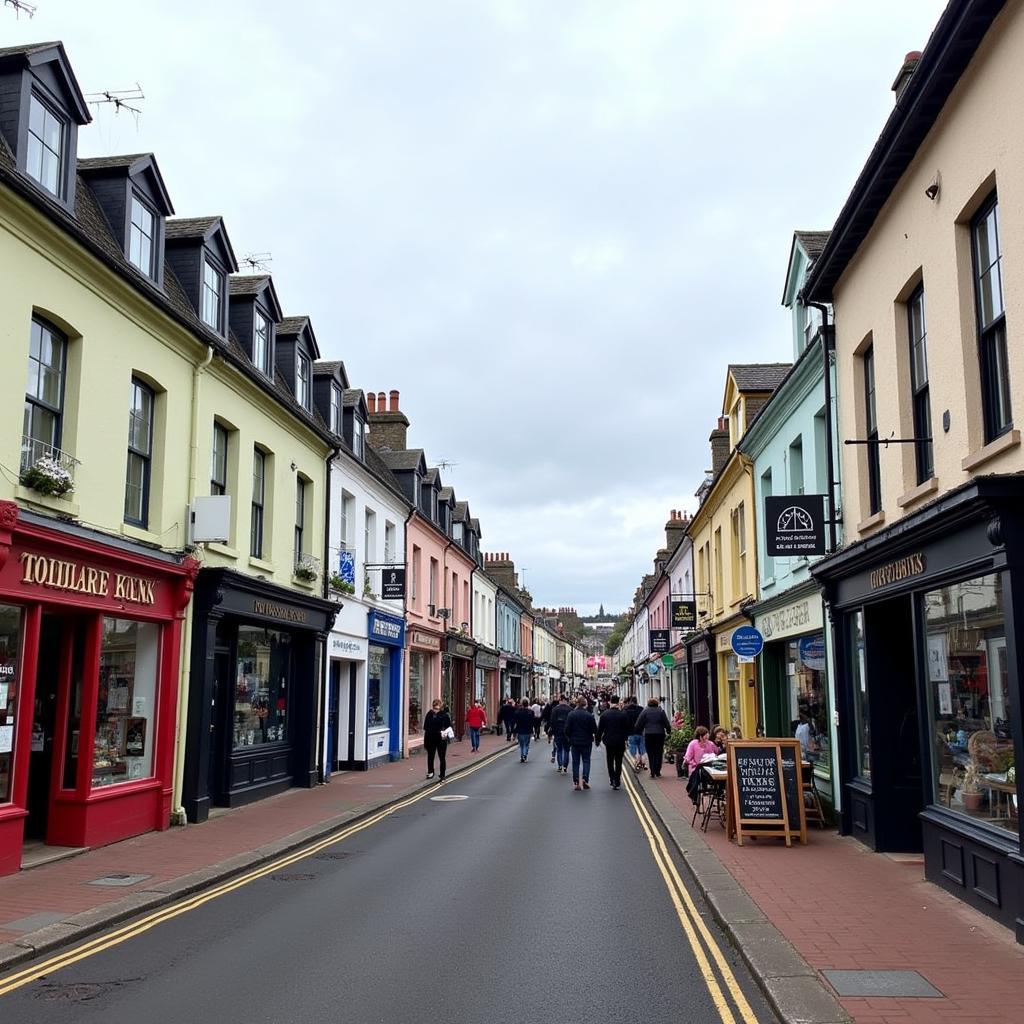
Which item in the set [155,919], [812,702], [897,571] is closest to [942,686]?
[897,571]

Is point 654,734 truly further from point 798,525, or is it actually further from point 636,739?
point 798,525

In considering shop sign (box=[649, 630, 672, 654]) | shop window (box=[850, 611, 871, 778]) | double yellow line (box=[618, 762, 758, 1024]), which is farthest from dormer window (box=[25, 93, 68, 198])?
shop sign (box=[649, 630, 672, 654])

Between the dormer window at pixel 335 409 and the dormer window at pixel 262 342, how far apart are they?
399 cm

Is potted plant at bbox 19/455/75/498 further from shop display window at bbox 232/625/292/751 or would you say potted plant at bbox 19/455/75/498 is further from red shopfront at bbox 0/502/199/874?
shop display window at bbox 232/625/292/751

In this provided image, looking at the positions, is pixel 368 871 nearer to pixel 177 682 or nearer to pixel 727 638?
pixel 177 682

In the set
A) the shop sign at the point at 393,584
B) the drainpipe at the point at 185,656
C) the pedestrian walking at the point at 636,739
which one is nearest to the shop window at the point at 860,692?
the drainpipe at the point at 185,656

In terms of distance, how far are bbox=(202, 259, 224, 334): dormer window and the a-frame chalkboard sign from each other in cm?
1019

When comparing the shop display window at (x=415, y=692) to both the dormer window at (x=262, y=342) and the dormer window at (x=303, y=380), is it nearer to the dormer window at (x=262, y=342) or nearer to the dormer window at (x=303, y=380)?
the dormer window at (x=303, y=380)

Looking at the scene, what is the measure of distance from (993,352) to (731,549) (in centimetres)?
1446

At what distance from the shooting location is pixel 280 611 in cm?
1753

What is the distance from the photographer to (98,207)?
13133 mm

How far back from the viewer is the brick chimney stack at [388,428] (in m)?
32.7

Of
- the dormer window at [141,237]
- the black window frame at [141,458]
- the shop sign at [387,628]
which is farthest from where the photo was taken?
the shop sign at [387,628]

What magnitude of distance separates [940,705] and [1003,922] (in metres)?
2.37
